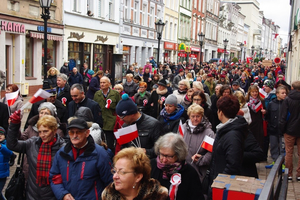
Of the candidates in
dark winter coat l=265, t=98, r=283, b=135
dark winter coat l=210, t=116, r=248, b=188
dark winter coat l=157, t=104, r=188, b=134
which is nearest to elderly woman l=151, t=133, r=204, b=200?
dark winter coat l=210, t=116, r=248, b=188

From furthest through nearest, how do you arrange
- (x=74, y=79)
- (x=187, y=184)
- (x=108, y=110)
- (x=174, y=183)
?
(x=74, y=79)
(x=108, y=110)
(x=187, y=184)
(x=174, y=183)

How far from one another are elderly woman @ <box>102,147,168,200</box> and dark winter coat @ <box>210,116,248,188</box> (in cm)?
125

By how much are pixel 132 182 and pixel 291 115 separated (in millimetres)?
5348

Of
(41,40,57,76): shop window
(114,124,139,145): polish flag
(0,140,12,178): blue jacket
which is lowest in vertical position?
(0,140,12,178): blue jacket

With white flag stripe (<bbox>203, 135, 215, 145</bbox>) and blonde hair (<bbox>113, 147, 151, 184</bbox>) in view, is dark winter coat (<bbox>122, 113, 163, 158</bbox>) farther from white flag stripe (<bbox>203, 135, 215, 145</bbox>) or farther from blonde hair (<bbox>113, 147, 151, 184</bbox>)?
blonde hair (<bbox>113, 147, 151, 184</bbox>)

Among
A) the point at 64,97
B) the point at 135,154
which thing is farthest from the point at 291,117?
the point at 135,154

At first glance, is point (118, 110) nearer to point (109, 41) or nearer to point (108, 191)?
point (108, 191)

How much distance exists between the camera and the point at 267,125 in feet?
30.9

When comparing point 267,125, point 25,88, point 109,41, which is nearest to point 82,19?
point 109,41

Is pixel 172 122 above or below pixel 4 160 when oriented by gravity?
above

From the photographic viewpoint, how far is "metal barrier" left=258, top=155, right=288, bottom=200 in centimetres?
340

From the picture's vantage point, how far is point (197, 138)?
528 centimetres

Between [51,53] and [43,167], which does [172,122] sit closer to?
A: [43,167]

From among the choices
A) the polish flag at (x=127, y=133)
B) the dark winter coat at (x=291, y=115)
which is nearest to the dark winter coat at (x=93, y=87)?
the dark winter coat at (x=291, y=115)
